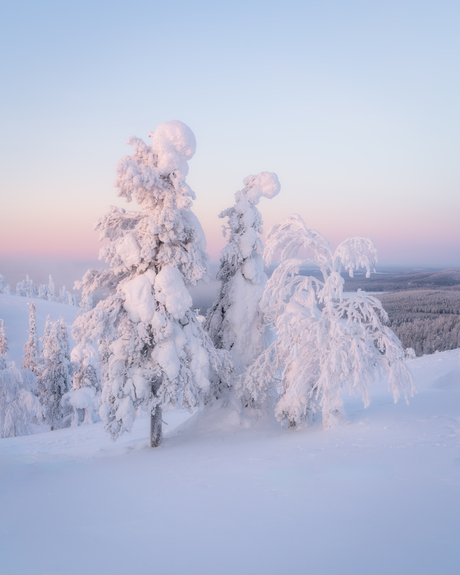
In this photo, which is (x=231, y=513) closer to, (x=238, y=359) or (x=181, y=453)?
(x=181, y=453)

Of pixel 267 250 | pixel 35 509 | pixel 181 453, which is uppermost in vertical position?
pixel 267 250

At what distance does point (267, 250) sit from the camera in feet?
41.4

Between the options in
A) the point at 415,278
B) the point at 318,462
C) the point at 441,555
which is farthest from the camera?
the point at 415,278

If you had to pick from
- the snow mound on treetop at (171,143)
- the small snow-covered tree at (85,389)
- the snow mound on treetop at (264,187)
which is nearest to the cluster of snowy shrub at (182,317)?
the snow mound on treetop at (171,143)

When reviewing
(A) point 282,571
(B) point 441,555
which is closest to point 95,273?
(A) point 282,571

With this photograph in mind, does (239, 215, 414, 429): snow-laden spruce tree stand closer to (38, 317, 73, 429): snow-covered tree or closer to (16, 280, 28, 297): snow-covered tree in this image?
(38, 317, 73, 429): snow-covered tree

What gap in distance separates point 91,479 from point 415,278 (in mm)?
118638

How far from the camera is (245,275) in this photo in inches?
572

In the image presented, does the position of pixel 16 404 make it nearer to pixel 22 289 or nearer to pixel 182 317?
pixel 182 317

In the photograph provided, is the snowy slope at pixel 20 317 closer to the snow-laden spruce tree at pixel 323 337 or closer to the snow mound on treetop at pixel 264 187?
the snow mound on treetop at pixel 264 187

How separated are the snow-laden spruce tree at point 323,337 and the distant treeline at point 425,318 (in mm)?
60533

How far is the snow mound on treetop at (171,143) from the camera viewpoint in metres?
11.8

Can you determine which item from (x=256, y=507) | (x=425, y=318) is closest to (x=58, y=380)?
(x=256, y=507)

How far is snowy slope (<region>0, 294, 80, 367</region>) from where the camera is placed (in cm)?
7793
